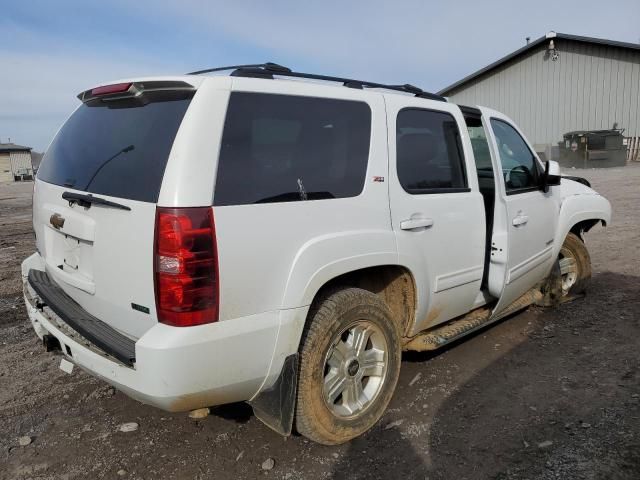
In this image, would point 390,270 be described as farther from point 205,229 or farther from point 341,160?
point 205,229

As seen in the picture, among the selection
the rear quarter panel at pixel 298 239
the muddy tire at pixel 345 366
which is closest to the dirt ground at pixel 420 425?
the muddy tire at pixel 345 366

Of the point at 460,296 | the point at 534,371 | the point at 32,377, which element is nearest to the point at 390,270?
the point at 460,296

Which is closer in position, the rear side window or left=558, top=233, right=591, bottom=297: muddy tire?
the rear side window

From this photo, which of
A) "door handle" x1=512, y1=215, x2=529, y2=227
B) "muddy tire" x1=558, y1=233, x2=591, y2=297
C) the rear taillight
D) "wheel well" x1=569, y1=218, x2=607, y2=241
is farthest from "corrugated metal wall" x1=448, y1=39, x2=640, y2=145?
the rear taillight

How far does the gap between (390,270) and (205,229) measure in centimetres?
135

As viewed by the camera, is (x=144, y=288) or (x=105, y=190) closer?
(x=144, y=288)

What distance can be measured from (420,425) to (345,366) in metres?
0.67

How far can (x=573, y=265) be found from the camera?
212 inches

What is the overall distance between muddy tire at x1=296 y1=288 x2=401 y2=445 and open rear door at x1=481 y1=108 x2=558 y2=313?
1.22 m

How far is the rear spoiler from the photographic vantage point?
7.85 ft

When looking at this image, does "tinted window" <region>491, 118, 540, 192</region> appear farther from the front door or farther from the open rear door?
the front door

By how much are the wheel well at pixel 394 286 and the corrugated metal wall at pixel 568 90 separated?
23349 millimetres

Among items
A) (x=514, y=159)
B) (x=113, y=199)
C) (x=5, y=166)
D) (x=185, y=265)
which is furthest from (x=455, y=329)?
(x=5, y=166)

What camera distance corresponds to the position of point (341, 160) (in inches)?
111
